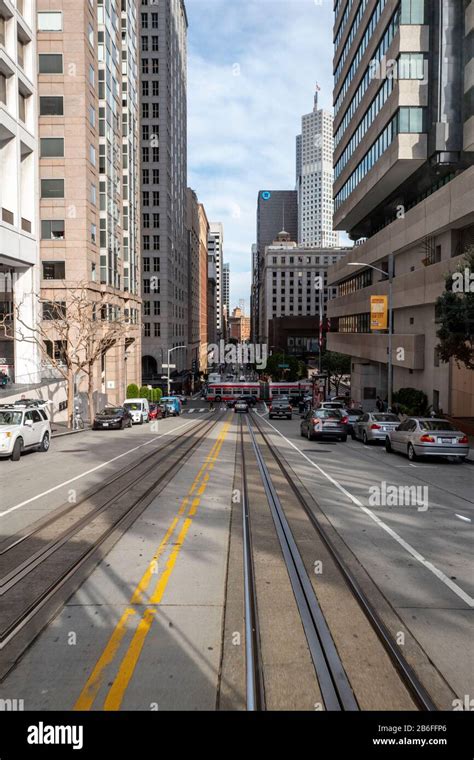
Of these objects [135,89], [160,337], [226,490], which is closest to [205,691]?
[226,490]

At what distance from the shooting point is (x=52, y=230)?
148ft

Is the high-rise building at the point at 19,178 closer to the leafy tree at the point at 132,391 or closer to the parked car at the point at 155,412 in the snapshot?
the parked car at the point at 155,412

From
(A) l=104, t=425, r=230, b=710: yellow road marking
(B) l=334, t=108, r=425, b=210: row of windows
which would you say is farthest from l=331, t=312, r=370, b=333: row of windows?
(A) l=104, t=425, r=230, b=710: yellow road marking

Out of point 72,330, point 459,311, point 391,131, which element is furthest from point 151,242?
point 459,311

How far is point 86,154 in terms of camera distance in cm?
4469

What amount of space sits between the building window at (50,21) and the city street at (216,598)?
139ft

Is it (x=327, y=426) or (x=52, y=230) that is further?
(x=52, y=230)

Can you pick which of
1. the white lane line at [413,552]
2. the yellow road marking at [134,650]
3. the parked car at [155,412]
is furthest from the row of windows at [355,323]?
the yellow road marking at [134,650]

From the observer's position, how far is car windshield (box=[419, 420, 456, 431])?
19234 mm

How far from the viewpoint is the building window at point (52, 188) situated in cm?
4469

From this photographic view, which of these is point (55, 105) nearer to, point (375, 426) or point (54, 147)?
point (54, 147)

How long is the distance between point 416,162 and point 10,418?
30.8 metres

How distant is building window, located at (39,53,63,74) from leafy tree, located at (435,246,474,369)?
36.3m
